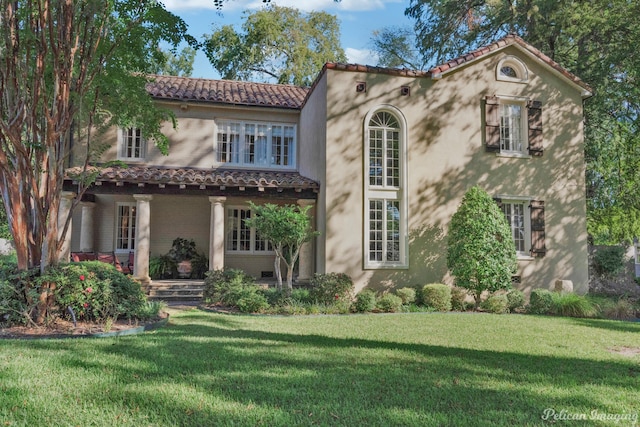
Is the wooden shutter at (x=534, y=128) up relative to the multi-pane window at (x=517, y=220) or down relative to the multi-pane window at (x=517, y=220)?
up

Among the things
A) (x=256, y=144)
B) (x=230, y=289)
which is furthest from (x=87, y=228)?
(x=230, y=289)

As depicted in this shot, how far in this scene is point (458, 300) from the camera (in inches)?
474

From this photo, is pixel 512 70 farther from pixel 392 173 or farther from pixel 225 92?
pixel 225 92

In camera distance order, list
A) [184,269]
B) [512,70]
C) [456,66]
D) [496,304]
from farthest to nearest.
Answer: [184,269]
[512,70]
[456,66]
[496,304]

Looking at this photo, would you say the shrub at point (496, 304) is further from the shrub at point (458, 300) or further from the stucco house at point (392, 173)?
the stucco house at point (392, 173)

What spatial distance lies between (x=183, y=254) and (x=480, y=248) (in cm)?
922

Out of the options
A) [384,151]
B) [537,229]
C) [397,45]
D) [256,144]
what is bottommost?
[537,229]

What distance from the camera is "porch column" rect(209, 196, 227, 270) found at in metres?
12.9

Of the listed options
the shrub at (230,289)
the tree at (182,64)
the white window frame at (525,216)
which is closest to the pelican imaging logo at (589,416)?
the shrub at (230,289)

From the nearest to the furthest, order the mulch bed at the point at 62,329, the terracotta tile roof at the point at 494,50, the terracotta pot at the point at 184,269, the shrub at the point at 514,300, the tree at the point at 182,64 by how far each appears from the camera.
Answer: the mulch bed at the point at 62,329, the shrub at the point at 514,300, the terracotta tile roof at the point at 494,50, the terracotta pot at the point at 184,269, the tree at the point at 182,64

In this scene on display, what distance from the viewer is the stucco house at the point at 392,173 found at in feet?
41.2

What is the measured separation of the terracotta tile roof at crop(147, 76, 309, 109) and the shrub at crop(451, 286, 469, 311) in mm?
8368

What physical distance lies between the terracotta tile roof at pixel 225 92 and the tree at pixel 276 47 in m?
8.59

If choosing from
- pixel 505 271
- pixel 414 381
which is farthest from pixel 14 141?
pixel 505 271
